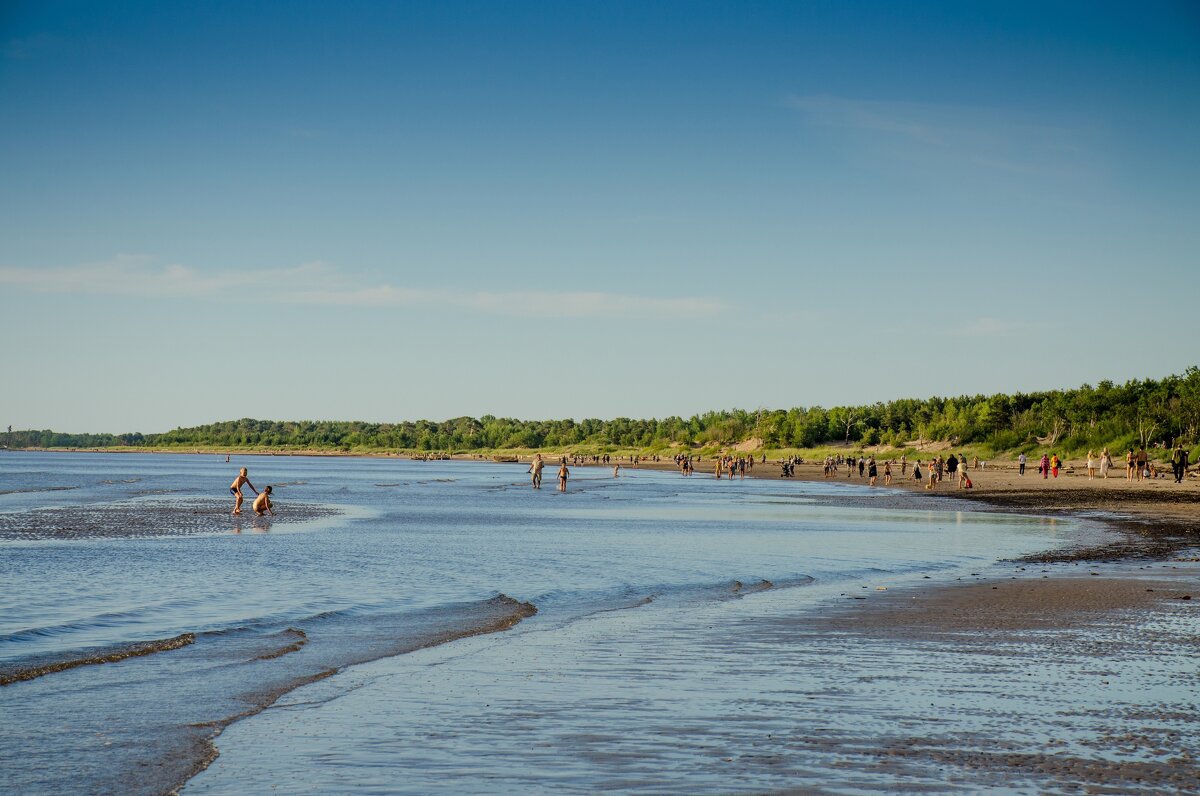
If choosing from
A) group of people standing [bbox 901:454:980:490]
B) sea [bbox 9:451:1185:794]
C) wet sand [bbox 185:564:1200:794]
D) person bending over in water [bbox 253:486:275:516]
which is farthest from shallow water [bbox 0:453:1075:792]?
group of people standing [bbox 901:454:980:490]

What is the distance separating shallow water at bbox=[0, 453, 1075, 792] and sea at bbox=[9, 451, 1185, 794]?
Answer: 57 mm

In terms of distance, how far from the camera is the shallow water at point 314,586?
8.47 metres

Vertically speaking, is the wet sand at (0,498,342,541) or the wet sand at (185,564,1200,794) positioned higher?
the wet sand at (185,564,1200,794)

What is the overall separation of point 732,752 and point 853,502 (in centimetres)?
4261

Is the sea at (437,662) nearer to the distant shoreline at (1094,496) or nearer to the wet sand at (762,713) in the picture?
the wet sand at (762,713)

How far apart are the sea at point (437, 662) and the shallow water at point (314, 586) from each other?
6 cm

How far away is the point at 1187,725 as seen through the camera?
7.76m

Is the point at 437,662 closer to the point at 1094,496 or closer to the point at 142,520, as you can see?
the point at 142,520

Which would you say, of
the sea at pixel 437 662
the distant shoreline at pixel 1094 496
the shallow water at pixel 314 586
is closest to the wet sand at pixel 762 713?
the sea at pixel 437 662

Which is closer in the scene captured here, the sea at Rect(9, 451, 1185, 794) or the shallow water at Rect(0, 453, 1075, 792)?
the sea at Rect(9, 451, 1185, 794)

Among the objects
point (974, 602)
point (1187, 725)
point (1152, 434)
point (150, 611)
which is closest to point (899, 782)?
point (1187, 725)

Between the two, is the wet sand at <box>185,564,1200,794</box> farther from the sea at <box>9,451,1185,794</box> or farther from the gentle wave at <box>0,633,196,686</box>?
the gentle wave at <box>0,633,196,686</box>

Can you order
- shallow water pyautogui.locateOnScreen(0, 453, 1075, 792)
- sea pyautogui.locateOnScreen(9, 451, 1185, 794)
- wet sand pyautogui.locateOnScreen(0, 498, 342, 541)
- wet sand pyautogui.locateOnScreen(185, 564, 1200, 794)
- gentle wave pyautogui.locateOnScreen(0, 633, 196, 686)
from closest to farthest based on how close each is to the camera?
wet sand pyautogui.locateOnScreen(185, 564, 1200, 794)
sea pyautogui.locateOnScreen(9, 451, 1185, 794)
shallow water pyautogui.locateOnScreen(0, 453, 1075, 792)
gentle wave pyautogui.locateOnScreen(0, 633, 196, 686)
wet sand pyautogui.locateOnScreen(0, 498, 342, 541)

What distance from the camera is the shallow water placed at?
847 centimetres
